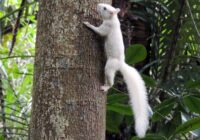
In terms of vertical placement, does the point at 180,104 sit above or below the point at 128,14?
below

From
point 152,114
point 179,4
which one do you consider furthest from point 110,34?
point 179,4

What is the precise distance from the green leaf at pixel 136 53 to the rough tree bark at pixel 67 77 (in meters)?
0.47

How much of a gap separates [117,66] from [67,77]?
30cm

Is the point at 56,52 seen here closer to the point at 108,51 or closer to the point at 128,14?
the point at 108,51

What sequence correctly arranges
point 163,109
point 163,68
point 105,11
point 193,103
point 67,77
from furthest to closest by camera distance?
point 163,68 → point 163,109 → point 193,103 → point 105,11 → point 67,77

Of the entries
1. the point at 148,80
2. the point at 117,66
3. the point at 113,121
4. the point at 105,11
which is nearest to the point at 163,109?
the point at 148,80

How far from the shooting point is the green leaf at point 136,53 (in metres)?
2.26

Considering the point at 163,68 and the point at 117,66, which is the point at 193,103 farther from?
the point at 163,68

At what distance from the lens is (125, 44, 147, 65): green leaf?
2261 mm

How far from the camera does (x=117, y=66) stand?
196cm

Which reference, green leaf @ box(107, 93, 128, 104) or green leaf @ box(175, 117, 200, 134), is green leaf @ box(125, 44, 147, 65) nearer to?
green leaf @ box(107, 93, 128, 104)

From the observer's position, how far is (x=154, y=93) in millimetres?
2756

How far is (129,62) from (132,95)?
254 millimetres

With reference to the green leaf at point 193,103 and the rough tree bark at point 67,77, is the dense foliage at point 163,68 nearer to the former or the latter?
the green leaf at point 193,103
